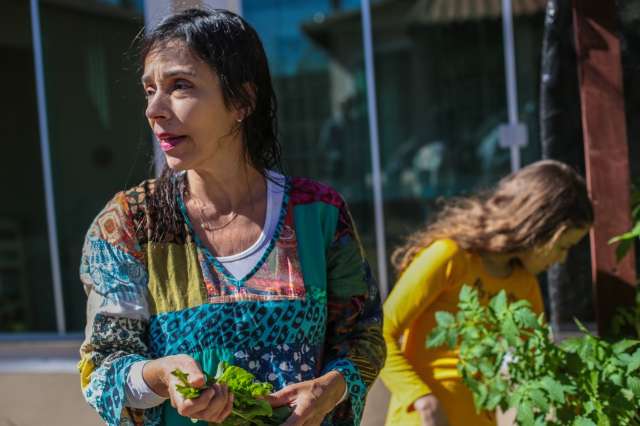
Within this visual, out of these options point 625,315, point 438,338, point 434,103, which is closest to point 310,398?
point 438,338

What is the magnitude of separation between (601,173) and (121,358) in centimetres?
168

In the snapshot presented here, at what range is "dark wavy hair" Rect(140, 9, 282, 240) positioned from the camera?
1685mm

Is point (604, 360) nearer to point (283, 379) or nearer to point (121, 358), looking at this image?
point (283, 379)

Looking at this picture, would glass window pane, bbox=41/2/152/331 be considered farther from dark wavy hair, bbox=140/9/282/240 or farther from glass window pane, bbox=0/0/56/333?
dark wavy hair, bbox=140/9/282/240

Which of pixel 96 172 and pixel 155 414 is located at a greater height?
pixel 96 172

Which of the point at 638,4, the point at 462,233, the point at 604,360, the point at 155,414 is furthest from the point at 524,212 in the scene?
the point at 155,414

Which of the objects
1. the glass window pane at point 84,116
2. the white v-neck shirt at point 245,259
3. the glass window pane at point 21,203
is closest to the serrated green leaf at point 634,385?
the white v-neck shirt at point 245,259

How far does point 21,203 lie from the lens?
5.95 meters

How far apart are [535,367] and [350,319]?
84cm

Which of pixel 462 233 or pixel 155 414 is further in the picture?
pixel 462 233

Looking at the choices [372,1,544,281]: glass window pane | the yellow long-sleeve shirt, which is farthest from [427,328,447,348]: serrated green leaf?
[372,1,544,281]: glass window pane

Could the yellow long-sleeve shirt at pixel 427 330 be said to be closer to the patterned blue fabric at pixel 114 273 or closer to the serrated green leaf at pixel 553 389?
the serrated green leaf at pixel 553 389

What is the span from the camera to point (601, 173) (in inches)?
107

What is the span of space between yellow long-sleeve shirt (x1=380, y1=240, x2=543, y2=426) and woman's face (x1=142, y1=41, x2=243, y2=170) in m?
1.08
